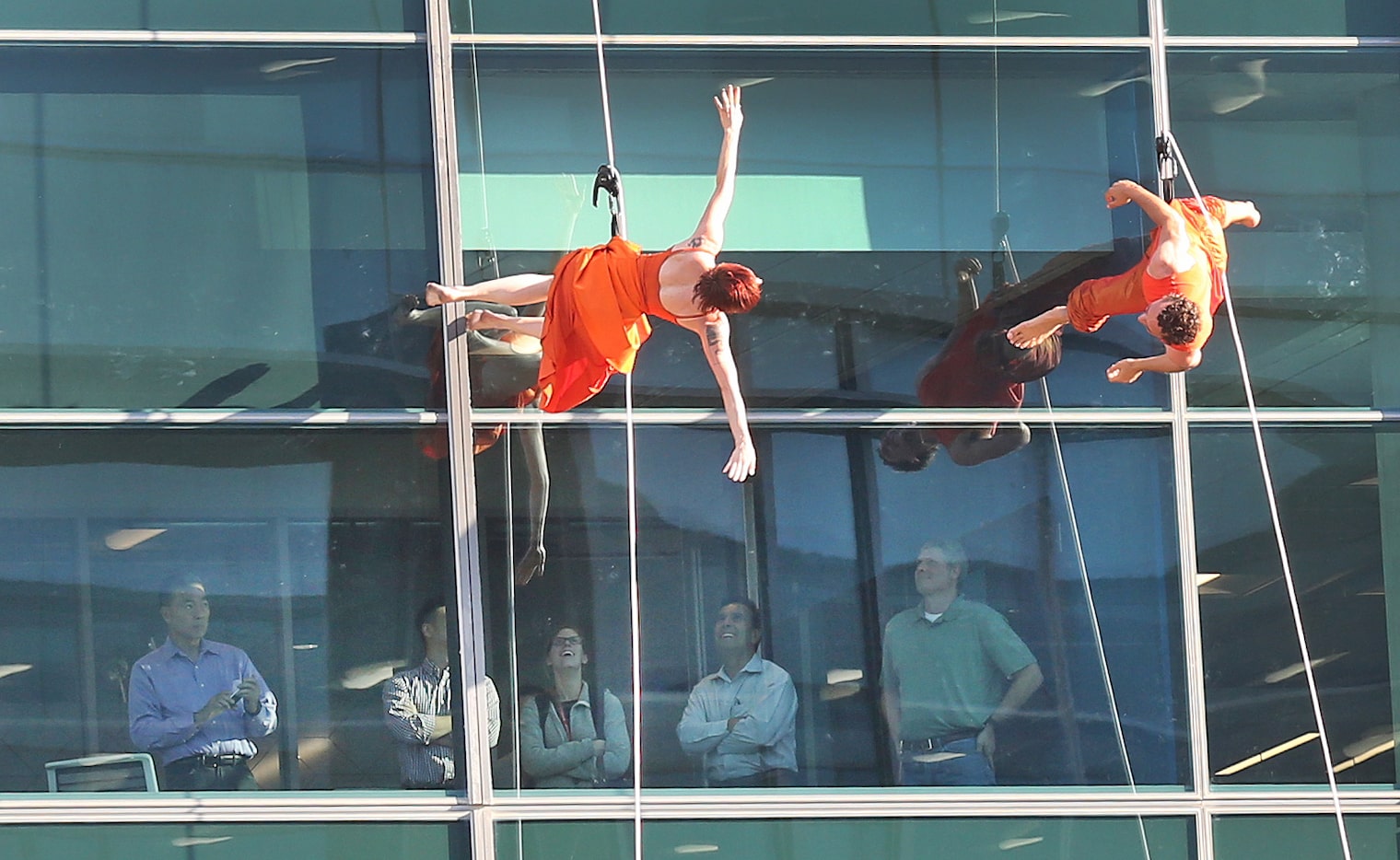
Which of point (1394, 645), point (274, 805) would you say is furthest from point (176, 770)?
point (1394, 645)

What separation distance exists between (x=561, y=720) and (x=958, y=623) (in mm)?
1734

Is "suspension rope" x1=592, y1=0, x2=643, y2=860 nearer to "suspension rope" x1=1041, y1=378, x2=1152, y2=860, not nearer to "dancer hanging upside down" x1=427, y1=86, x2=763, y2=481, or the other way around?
"dancer hanging upside down" x1=427, y1=86, x2=763, y2=481

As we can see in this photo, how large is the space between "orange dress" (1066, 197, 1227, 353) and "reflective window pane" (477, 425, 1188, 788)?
1.89ft

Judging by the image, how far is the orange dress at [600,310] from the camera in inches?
269

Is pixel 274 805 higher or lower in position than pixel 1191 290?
lower

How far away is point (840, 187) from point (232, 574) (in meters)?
3.07

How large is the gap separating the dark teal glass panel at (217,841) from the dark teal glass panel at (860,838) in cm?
46

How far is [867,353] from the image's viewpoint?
7.43 m

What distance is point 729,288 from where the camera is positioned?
21.0ft

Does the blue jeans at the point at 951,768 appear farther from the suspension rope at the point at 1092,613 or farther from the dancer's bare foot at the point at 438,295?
the dancer's bare foot at the point at 438,295

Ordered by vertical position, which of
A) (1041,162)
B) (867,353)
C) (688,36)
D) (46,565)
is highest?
(688,36)

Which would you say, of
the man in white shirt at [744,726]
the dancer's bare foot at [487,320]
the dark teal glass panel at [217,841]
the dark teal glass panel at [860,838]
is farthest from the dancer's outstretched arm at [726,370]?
the dark teal glass panel at [217,841]

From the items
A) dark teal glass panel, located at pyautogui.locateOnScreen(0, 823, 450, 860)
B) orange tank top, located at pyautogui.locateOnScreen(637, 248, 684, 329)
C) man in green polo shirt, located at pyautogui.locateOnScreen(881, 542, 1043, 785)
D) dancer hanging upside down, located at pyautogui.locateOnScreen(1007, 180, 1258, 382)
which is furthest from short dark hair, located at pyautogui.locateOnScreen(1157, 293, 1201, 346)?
dark teal glass panel, located at pyautogui.locateOnScreen(0, 823, 450, 860)

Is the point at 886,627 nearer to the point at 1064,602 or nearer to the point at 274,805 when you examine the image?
the point at 1064,602
